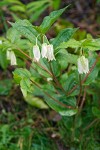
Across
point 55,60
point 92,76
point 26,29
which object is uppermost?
point 26,29

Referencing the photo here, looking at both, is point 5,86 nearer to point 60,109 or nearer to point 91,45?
point 60,109

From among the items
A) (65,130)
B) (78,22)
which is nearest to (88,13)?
(78,22)

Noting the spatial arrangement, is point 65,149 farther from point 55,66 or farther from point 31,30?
point 31,30

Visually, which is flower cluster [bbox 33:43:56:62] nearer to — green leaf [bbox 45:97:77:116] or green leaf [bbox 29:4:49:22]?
green leaf [bbox 45:97:77:116]

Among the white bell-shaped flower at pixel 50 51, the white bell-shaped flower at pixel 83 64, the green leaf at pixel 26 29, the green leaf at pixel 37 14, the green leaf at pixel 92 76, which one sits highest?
the green leaf at pixel 37 14

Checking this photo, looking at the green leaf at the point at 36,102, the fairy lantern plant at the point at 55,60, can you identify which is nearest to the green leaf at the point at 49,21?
the fairy lantern plant at the point at 55,60

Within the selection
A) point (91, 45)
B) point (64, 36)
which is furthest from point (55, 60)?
point (91, 45)

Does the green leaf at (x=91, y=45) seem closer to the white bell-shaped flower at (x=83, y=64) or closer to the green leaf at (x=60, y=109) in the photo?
the white bell-shaped flower at (x=83, y=64)

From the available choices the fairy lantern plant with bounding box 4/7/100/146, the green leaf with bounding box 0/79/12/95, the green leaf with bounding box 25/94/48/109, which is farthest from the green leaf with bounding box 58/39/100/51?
the green leaf with bounding box 0/79/12/95
